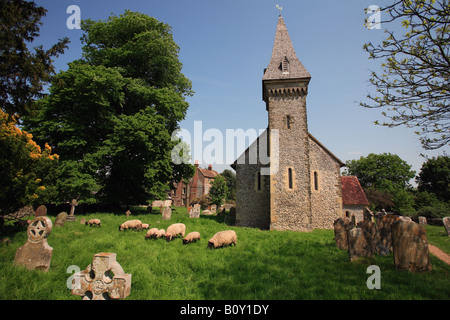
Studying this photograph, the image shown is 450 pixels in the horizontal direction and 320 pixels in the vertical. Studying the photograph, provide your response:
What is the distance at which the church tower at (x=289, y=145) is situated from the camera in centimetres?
1573

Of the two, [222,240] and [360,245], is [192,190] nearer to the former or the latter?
[222,240]

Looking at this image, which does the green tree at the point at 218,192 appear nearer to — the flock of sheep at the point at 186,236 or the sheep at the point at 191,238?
the flock of sheep at the point at 186,236

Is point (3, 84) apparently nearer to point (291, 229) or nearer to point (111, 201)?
point (111, 201)

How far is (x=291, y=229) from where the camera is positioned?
1545cm

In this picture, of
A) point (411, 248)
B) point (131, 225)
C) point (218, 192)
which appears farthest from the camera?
point (218, 192)

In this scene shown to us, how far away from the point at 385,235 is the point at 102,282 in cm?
1139

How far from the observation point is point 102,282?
4895 mm

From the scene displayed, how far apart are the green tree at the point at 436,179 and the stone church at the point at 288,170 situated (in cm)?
3351

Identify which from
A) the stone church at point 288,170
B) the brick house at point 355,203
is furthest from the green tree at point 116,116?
the brick house at point 355,203

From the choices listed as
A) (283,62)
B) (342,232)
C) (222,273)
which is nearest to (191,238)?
(222,273)

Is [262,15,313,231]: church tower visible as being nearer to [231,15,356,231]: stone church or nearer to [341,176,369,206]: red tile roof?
[231,15,356,231]: stone church

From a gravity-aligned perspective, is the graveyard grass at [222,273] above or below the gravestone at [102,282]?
below
